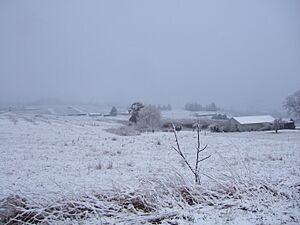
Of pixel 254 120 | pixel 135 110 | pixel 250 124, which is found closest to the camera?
pixel 250 124

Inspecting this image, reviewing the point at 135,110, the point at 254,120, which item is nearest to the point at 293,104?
the point at 254,120

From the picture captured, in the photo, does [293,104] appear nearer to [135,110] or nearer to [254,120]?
[254,120]

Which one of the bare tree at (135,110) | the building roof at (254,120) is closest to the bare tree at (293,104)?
the building roof at (254,120)

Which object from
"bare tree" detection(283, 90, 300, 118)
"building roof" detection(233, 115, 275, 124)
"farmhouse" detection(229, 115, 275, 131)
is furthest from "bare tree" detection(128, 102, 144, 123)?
"bare tree" detection(283, 90, 300, 118)

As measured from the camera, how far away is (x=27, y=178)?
12.8 metres

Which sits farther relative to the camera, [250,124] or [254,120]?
[254,120]

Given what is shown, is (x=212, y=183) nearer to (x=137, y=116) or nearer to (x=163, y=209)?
(x=163, y=209)

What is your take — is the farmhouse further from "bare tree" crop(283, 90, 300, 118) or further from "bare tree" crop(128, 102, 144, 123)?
"bare tree" crop(128, 102, 144, 123)

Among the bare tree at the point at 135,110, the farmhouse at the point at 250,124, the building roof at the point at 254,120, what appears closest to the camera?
Result: the farmhouse at the point at 250,124

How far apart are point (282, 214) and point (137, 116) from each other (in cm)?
6637

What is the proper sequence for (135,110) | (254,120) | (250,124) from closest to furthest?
(250,124) < (254,120) < (135,110)

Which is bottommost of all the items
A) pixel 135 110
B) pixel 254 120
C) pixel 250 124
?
pixel 250 124

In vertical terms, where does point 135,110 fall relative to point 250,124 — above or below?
above

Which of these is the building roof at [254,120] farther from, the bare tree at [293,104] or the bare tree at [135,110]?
the bare tree at [135,110]
